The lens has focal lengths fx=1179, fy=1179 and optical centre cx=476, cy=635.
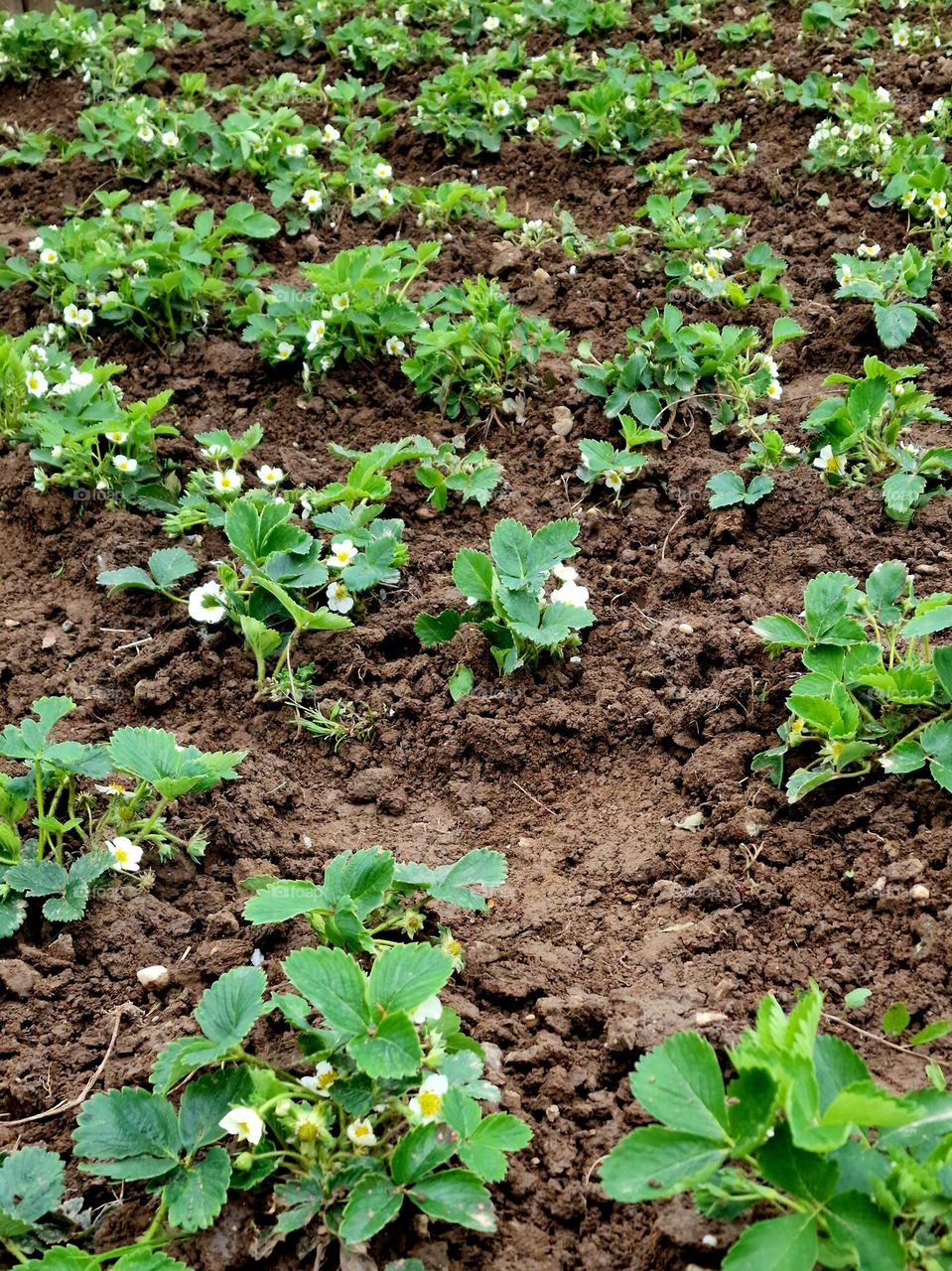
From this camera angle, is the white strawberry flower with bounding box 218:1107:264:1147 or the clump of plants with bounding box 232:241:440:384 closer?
the white strawberry flower with bounding box 218:1107:264:1147

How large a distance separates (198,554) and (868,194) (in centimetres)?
247

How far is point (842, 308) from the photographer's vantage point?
131 inches

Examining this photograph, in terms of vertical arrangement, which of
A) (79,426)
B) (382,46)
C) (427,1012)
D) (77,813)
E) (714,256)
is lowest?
(77,813)

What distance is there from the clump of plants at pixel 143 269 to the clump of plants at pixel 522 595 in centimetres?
158

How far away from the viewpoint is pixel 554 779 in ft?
7.57

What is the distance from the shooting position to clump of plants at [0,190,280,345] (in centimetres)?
348

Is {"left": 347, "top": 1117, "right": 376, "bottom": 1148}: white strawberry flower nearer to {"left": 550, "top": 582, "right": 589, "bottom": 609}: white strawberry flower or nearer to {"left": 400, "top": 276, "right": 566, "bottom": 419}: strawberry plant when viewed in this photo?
{"left": 550, "top": 582, "right": 589, "bottom": 609}: white strawberry flower

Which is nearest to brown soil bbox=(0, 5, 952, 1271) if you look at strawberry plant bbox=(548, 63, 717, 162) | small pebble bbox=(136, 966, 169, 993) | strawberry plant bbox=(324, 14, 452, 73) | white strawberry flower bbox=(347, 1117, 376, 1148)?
small pebble bbox=(136, 966, 169, 993)

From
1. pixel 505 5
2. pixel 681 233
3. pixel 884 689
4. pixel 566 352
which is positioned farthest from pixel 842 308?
pixel 505 5

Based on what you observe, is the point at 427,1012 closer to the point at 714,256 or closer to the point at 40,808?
the point at 40,808

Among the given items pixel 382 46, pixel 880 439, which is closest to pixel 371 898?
pixel 880 439

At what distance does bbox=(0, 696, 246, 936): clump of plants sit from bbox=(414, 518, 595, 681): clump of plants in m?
0.65

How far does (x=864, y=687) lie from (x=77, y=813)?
142cm

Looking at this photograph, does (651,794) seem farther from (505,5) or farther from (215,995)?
(505,5)
